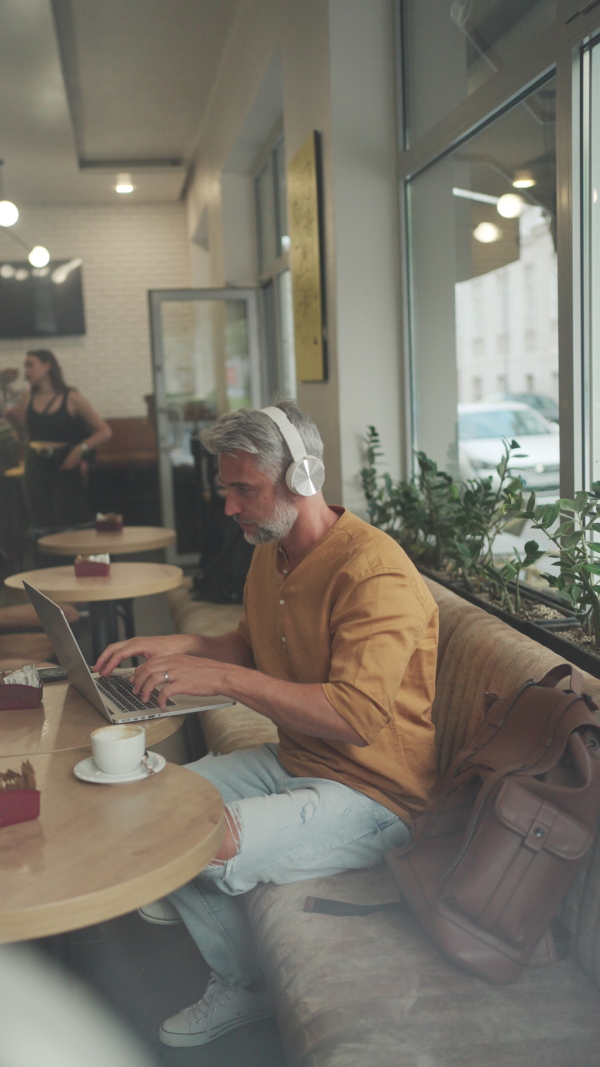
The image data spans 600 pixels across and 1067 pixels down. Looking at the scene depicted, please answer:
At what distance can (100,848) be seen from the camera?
1142 mm

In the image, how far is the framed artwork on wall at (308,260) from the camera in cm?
382

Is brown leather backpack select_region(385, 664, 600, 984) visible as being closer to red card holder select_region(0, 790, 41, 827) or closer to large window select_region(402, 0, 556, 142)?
red card holder select_region(0, 790, 41, 827)

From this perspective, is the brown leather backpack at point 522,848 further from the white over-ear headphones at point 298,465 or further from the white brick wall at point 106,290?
the white brick wall at point 106,290

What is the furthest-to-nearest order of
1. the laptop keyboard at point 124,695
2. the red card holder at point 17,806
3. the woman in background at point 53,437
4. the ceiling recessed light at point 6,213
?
the ceiling recessed light at point 6,213
the woman in background at point 53,437
the laptop keyboard at point 124,695
the red card holder at point 17,806

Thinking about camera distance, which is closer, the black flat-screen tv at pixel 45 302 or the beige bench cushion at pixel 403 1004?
the beige bench cushion at pixel 403 1004

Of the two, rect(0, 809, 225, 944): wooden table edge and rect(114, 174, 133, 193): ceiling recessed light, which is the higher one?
rect(114, 174, 133, 193): ceiling recessed light

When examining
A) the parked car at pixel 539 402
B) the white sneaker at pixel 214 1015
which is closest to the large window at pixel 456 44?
the parked car at pixel 539 402

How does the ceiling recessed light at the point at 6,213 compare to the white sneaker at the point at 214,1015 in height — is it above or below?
above

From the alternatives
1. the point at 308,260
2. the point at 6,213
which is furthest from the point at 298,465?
the point at 6,213

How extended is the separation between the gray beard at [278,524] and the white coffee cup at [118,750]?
21.3 inches

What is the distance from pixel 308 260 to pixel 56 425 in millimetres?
2493

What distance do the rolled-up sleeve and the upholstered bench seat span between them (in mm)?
275

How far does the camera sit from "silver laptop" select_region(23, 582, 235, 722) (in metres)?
1.61

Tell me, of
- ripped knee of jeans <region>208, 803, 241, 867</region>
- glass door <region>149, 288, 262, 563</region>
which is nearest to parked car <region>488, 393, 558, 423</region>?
ripped knee of jeans <region>208, 803, 241, 867</region>
